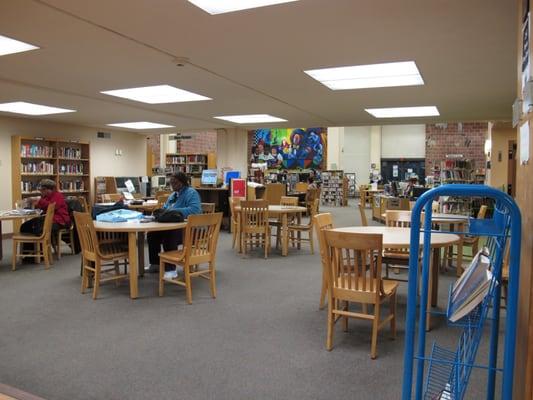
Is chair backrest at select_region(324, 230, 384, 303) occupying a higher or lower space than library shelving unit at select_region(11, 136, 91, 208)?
lower

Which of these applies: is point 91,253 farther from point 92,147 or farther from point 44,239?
point 92,147

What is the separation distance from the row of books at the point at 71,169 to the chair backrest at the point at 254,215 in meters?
5.14

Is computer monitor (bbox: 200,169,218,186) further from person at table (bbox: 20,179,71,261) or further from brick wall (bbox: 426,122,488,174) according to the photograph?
brick wall (bbox: 426,122,488,174)

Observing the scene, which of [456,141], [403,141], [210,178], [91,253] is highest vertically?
[403,141]

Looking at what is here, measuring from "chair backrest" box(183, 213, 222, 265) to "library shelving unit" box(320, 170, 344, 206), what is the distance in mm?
12913

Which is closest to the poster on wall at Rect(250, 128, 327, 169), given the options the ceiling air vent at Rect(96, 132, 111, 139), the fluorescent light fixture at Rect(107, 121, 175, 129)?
the fluorescent light fixture at Rect(107, 121, 175, 129)

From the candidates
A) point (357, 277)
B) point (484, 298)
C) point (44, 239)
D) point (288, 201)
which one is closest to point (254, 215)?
point (288, 201)

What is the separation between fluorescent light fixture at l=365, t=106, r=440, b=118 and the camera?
751 centimetres

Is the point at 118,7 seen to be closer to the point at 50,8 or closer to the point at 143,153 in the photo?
the point at 50,8

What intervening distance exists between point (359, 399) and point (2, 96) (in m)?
6.56

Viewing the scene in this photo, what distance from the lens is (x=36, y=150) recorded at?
29.3 feet

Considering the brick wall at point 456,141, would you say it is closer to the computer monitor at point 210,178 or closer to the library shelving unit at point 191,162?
the library shelving unit at point 191,162

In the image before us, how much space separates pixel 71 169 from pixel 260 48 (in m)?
7.28

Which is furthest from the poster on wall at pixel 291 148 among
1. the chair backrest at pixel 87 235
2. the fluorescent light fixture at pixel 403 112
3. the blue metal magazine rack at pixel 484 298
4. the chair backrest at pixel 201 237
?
the blue metal magazine rack at pixel 484 298
